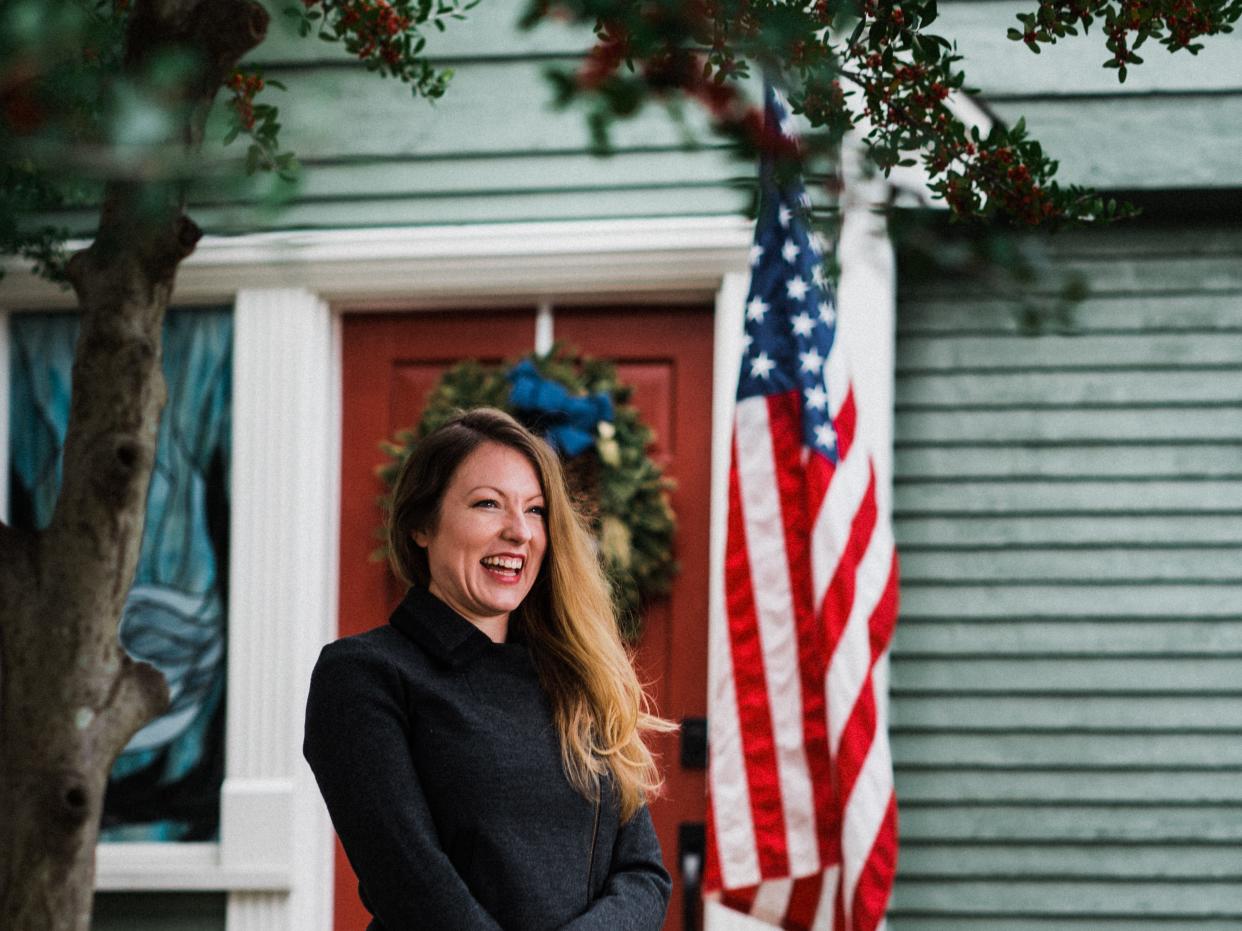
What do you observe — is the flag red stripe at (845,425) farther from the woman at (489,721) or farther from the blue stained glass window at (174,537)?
the blue stained glass window at (174,537)

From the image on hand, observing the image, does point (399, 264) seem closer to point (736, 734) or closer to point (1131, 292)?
point (736, 734)

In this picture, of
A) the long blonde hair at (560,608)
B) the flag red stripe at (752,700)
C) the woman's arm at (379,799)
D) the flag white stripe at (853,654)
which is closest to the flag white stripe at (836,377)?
the flag red stripe at (752,700)

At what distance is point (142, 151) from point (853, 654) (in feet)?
9.22

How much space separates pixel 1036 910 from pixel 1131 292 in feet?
4.99

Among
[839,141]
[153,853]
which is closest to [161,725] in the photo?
[153,853]

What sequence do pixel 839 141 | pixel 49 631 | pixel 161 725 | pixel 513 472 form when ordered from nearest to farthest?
pixel 839 141
pixel 513 472
pixel 49 631
pixel 161 725

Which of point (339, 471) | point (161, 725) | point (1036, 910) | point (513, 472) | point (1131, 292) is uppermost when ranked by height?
point (1131, 292)

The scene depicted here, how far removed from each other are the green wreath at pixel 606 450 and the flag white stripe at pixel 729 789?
35 centimetres

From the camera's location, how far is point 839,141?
1043 millimetres

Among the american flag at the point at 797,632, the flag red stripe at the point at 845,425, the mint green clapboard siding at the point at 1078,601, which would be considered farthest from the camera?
the mint green clapboard siding at the point at 1078,601

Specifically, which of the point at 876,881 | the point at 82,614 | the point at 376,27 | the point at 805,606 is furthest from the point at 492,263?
the point at 876,881

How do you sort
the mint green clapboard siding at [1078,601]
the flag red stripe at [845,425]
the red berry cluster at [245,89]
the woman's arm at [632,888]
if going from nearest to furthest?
the woman's arm at [632,888] → the red berry cluster at [245,89] → the flag red stripe at [845,425] → the mint green clapboard siding at [1078,601]

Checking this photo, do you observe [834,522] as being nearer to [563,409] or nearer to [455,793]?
[563,409]

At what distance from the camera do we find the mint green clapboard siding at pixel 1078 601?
148 inches
